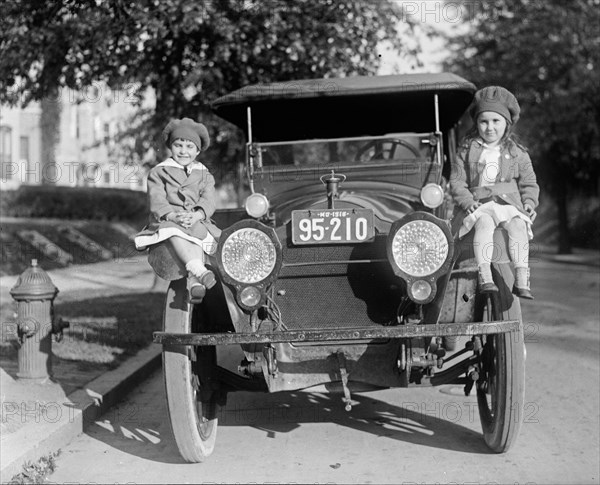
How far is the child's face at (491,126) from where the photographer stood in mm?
4484

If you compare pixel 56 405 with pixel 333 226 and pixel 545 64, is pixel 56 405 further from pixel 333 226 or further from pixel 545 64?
pixel 545 64

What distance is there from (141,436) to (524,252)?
2.57 meters

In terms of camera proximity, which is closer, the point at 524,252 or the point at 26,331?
the point at 524,252

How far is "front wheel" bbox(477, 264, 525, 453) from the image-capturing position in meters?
4.03

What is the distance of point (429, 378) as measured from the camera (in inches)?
175

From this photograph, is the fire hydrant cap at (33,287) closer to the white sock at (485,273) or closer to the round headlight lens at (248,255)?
the round headlight lens at (248,255)

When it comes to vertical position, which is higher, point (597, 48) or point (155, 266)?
point (597, 48)

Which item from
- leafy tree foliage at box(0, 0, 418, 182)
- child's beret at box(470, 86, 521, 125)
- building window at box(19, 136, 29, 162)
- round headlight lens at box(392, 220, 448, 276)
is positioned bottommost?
round headlight lens at box(392, 220, 448, 276)

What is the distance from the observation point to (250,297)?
3.88 meters

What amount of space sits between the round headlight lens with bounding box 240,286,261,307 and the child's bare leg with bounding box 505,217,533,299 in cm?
131

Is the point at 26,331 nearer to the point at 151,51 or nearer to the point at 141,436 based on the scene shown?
the point at 141,436

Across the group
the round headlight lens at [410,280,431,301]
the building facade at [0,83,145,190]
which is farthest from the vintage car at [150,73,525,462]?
the building facade at [0,83,145,190]

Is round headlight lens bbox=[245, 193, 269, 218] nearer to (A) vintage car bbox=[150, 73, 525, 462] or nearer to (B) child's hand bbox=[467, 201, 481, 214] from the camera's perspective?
(A) vintage car bbox=[150, 73, 525, 462]

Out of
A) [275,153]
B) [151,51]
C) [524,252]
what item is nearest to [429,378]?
[524,252]
